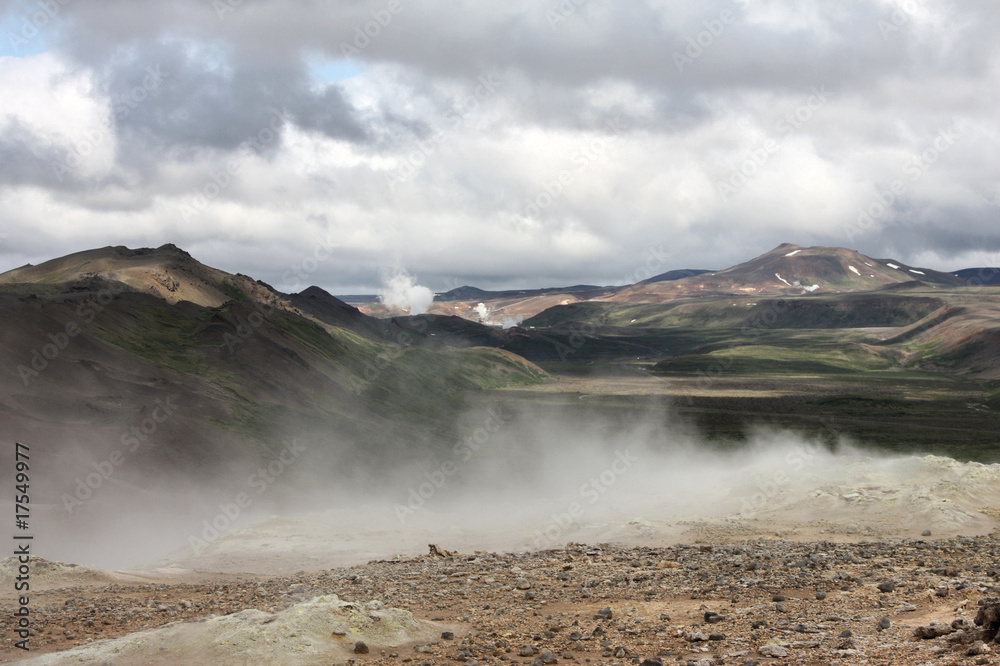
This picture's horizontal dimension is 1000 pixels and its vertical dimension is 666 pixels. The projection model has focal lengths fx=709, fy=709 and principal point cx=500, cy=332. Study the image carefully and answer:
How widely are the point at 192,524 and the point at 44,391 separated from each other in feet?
80.3

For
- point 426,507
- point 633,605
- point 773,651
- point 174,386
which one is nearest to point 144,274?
point 174,386

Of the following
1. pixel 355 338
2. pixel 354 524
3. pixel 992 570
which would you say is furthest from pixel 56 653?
pixel 355 338

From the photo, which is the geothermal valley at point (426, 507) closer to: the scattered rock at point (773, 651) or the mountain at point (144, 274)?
the scattered rock at point (773, 651)

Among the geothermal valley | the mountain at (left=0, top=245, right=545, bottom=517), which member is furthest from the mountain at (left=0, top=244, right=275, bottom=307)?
the geothermal valley

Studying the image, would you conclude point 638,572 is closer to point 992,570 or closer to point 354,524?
point 992,570

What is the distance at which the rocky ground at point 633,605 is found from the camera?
43.5ft

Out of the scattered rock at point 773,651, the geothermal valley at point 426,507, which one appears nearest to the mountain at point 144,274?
the geothermal valley at point 426,507

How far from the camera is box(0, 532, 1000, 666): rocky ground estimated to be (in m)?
13.2

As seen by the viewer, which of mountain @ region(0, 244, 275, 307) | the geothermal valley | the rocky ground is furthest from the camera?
mountain @ region(0, 244, 275, 307)

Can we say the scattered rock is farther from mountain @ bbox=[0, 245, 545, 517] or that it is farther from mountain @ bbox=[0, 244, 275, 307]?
mountain @ bbox=[0, 244, 275, 307]

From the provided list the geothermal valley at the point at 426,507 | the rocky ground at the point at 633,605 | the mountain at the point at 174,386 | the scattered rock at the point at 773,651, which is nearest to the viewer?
the scattered rock at the point at 773,651

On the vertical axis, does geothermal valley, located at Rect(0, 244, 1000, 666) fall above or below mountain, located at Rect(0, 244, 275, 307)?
below

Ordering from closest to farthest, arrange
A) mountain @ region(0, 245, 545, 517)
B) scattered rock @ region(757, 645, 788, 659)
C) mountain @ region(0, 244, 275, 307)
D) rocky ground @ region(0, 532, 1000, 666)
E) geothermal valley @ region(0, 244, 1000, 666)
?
1. scattered rock @ region(757, 645, 788, 659)
2. rocky ground @ region(0, 532, 1000, 666)
3. geothermal valley @ region(0, 244, 1000, 666)
4. mountain @ region(0, 245, 545, 517)
5. mountain @ region(0, 244, 275, 307)

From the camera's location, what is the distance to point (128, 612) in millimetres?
19312
